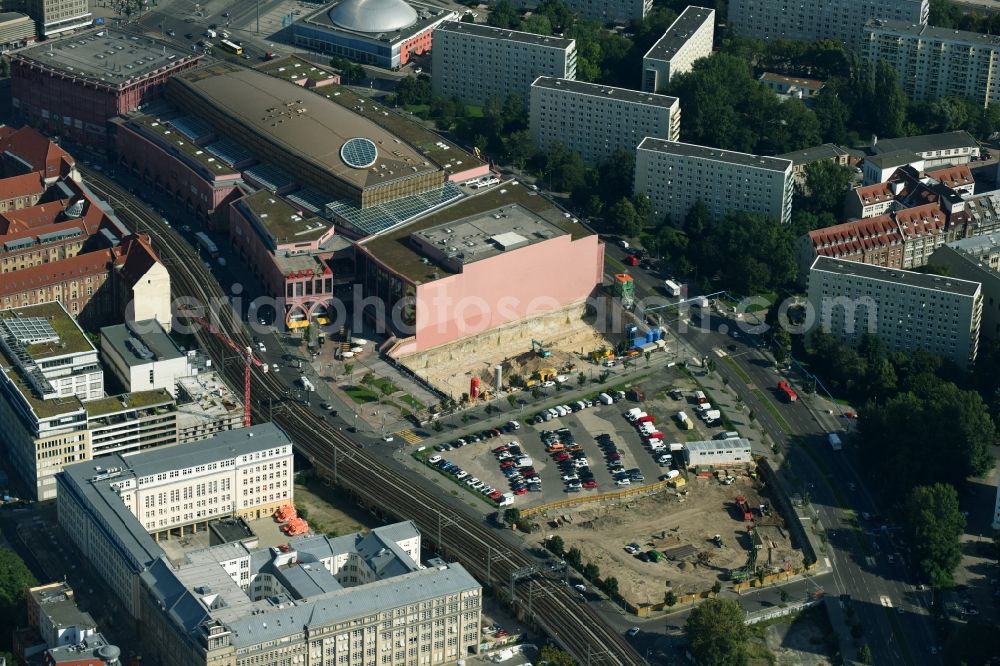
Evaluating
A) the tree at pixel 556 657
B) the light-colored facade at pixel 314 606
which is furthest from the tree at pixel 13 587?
the tree at pixel 556 657

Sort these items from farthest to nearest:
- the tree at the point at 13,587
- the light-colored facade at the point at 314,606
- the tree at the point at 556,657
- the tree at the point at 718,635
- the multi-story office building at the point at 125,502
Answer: the multi-story office building at the point at 125,502 < the tree at the point at 13,587 < the tree at the point at 718,635 < the tree at the point at 556,657 < the light-colored facade at the point at 314,606

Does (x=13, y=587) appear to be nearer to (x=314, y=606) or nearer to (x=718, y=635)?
(x=314, y=606)

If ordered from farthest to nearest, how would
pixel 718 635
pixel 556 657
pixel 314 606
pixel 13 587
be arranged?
pixel 13 587, pixel 718 635, pixel 556 657, pixel 314 606

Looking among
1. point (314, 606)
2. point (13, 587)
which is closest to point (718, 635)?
point (314, 606)

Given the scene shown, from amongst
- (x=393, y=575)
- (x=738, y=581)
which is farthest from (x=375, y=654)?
(x=738, y=581)

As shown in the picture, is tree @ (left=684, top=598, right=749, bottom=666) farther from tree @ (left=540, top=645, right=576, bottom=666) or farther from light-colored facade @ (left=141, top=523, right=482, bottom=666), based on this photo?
light-colored facade @ (left=141, top=523, right=482, bottom=666)

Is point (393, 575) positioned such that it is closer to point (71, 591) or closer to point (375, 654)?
point (375, 654)

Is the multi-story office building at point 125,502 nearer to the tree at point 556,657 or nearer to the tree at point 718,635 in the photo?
the tree at point 556,657
